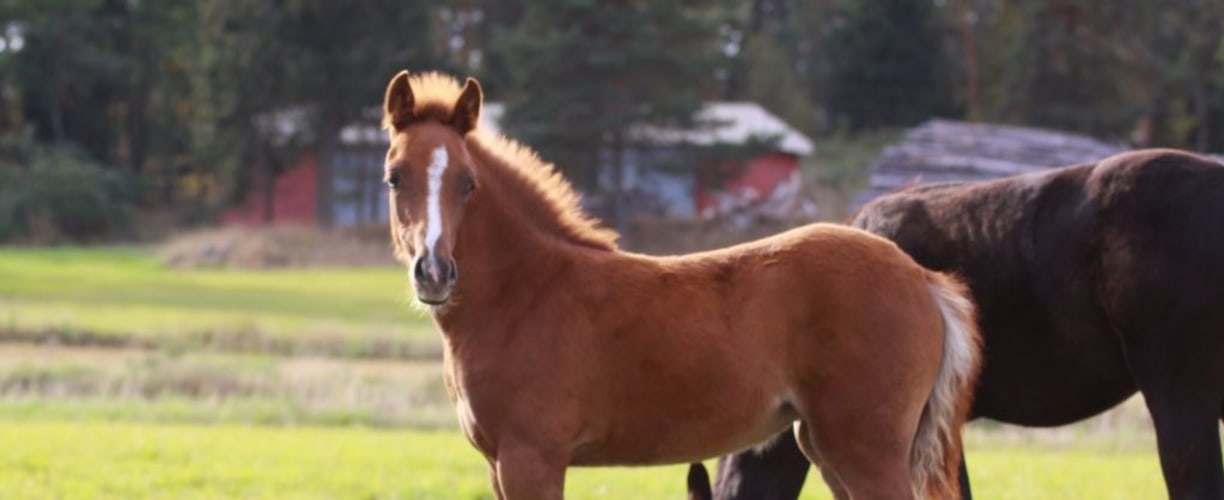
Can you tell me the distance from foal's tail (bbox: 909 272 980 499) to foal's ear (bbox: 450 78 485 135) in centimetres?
183

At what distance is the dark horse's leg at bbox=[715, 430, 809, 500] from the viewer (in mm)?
7367

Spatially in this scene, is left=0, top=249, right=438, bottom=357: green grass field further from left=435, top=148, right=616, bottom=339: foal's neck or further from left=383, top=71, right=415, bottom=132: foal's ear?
left=383, top=71, right=415, bottom=132: foal's ear

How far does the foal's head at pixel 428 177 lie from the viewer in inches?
201

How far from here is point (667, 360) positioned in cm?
560

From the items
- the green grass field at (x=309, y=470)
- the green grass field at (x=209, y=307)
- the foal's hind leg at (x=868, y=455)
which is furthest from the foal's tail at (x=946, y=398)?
the green grass field at (x=209, y=307)

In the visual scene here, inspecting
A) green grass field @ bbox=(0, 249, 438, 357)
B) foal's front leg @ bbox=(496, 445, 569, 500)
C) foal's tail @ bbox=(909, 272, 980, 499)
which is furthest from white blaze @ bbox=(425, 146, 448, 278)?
green grass field @ bbox=(0, 249, 438, 357)

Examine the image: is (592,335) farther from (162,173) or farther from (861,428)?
(162,173)

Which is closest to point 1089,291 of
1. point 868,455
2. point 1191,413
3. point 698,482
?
point 1191,413

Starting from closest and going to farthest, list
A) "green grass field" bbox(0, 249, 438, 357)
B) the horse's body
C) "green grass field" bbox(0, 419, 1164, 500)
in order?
the horse's body, "green grass field" bbox(0, 419, 1164, 500), "green grass field" bbox(0, 249, 438, 357)

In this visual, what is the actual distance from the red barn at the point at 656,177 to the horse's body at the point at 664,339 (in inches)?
1304

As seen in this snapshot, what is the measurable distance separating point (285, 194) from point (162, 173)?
6.10 meters

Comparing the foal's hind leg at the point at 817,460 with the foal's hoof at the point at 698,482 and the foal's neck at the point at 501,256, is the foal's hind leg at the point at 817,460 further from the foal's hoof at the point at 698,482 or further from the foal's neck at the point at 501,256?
the foal's neck at the point at 501,256

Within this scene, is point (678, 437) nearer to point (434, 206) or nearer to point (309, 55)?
point (434, 206)

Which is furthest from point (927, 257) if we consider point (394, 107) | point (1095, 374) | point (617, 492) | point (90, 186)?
point (90, 186)
